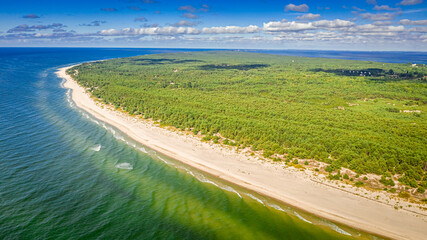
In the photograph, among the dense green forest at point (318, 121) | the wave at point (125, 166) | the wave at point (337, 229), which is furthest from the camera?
the wave at point (125, 166)

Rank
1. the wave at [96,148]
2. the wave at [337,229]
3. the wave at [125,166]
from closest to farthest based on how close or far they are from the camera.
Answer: the wave at [337,229], the wave at [125,166], the wave at [96,148]

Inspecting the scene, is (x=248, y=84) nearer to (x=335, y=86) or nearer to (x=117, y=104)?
(x=335, y=86)

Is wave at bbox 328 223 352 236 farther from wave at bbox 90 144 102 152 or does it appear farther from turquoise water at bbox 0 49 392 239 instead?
wave at bbox 90 144 102 152

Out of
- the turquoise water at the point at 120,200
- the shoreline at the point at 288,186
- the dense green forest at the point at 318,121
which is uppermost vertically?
the dense green forest at the point at 318,121

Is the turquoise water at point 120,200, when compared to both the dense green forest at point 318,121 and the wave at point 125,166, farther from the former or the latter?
the dense green forest at point 318,121

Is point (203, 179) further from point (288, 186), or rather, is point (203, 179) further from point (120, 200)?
point (288, 186)

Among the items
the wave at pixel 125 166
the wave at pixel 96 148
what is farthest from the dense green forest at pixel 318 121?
the wave at pixel 96 148

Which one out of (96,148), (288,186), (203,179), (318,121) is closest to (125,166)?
(96,148)

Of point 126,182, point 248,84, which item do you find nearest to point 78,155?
point 126,182
